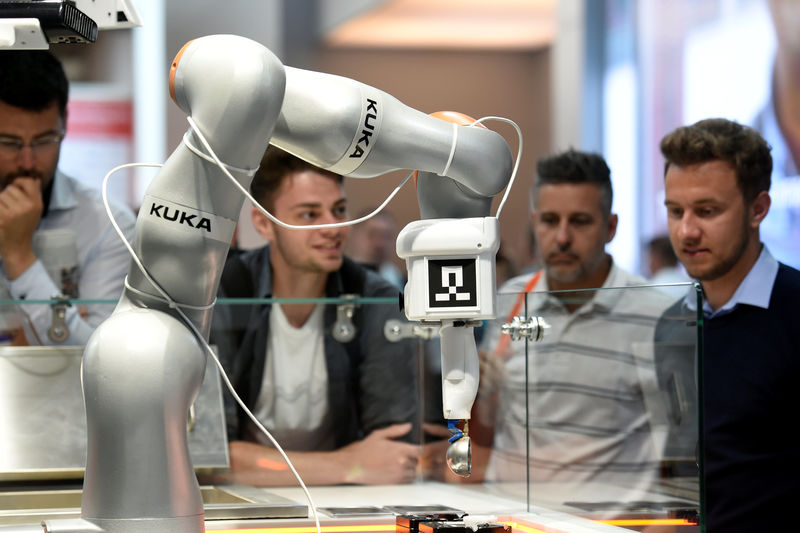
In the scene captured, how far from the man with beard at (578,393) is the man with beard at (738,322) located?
0.28 meters

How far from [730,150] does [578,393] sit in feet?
2.35

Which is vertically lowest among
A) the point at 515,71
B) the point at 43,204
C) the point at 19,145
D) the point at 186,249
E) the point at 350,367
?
the point at 350,367

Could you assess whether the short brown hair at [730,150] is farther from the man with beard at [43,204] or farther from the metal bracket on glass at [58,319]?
the metal bracket on glass at [58,319]

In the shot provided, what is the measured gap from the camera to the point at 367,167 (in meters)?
1.35

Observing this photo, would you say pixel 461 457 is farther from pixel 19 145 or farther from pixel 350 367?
pixel 19 145

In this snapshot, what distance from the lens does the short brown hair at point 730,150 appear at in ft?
7.71

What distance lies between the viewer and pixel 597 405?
198cm

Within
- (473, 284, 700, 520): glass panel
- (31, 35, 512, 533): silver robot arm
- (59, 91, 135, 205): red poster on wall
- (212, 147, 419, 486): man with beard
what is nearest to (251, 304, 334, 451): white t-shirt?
(212, 147, 419, 486): man with beard

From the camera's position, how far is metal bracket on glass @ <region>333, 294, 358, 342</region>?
200 centimetres

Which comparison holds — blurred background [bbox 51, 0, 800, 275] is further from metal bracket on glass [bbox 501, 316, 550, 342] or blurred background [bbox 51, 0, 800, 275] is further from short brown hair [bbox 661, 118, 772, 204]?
metal bracket on glass [bbox 501, 316, 550, 342]

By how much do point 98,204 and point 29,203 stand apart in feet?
0.62

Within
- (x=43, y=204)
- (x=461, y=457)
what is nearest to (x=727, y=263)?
(x=461, y=457)

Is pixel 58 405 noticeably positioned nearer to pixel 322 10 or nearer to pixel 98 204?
pixel 98 204

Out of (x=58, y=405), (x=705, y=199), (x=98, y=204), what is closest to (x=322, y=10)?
(x=98, y=204)
